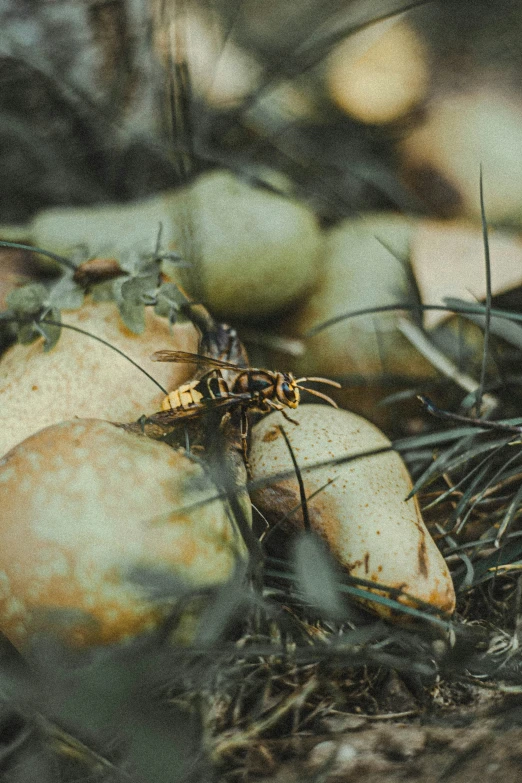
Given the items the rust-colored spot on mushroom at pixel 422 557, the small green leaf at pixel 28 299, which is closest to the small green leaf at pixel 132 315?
the small green leaf at pixel 28 299

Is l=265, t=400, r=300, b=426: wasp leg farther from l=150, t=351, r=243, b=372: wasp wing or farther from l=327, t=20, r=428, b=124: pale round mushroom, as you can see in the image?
l=327, t=20, r=428, b=124: pale round mushroom

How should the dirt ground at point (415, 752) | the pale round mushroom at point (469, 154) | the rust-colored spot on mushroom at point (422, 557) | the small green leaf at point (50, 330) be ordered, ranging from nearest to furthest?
the dirt ground at point (415, 752), the rust-colored spot on mushroom at point (422, 557), the small green leaf at point (50, 330), the pale round mushroom at point (469, 154)

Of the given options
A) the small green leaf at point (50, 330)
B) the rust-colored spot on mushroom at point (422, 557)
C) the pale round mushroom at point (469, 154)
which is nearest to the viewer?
the rust-colored spot on mushroom at point (422, 557)

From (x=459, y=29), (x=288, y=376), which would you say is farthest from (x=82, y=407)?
(x=459, y=29)

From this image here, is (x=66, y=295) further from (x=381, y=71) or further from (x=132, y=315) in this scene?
(x=381, y=71)

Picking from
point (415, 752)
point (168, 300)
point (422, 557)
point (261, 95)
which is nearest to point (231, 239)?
Answer: point (168, 300)

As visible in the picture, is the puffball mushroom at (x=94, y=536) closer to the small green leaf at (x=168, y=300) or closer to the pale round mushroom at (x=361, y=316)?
the small green leaf at (x=168, y=300)
